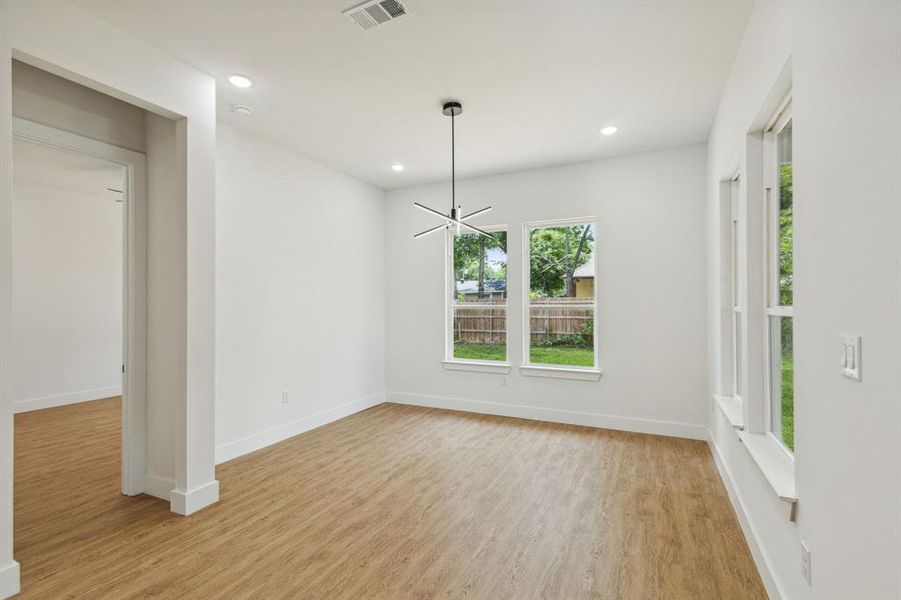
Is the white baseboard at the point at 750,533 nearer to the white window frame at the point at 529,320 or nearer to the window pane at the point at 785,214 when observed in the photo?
the window pane at the point at 785,214

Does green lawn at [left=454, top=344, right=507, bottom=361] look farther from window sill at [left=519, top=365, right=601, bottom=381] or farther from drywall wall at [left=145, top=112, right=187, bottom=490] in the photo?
drywall wall at [left=145, top=112, right=187, bottom=490]

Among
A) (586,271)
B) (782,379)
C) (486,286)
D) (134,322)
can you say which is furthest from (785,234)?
(134,322)

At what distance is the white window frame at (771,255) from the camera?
226 cm

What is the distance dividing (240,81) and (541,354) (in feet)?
12.9

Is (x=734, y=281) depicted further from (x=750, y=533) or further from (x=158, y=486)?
(x=158, y=486)

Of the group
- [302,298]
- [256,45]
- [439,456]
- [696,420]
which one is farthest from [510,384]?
[256,45]

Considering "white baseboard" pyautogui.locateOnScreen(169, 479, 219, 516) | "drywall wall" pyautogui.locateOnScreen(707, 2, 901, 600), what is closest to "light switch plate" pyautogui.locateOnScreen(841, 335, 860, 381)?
"drywall wall" pyautogui.locateOnScreen(707, 2, 901, 600)

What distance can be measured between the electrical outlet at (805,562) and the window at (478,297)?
12.6 ft

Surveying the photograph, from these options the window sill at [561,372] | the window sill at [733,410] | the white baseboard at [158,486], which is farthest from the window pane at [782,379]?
the white baseboard at [158,486]

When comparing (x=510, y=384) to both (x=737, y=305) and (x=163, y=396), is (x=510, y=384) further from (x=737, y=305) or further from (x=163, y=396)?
(x=163, y=396)

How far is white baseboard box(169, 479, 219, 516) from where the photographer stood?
2818 millimetres

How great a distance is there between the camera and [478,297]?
5582 millimetres

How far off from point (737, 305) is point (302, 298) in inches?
153

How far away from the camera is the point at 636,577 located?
2186 millimetres
